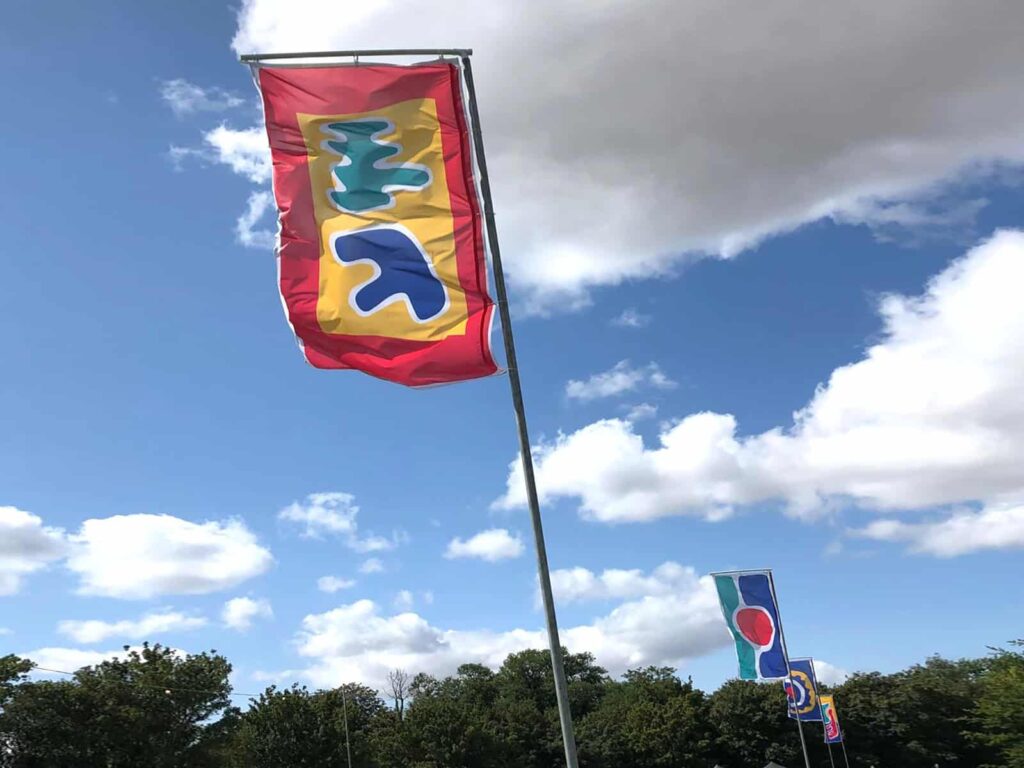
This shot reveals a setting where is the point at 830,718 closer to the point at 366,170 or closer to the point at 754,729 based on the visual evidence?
the point at 754,729

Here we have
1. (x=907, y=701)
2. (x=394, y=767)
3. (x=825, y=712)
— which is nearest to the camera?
(x=825, y=712)

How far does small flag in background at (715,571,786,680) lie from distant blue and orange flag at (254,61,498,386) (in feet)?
67.5

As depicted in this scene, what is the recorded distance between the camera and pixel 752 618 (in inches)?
1094

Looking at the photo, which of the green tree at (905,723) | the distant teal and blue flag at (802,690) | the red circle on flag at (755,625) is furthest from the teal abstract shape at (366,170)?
the green tree at (905,723)

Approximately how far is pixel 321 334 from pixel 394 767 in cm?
5973

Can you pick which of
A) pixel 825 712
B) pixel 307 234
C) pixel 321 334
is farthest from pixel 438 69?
pixel 825 712

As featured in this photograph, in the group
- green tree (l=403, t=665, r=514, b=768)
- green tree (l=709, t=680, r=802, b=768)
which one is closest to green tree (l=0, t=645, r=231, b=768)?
green tree (l=403, t=665, r=514, b=768)

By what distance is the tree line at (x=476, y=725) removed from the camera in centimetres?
5022

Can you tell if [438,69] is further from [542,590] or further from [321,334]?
[542,590]

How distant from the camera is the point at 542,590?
29.5ft

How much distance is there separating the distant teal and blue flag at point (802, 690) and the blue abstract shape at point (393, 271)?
28.7 metres

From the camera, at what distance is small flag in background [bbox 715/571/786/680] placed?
89.8 ft

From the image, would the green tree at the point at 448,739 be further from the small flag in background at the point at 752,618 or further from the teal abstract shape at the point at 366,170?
the teal abstract shape at the point at 366,170

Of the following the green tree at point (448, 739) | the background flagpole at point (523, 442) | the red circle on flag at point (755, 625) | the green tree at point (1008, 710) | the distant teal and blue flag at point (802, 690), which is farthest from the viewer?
the green tree at point (448, 739)
